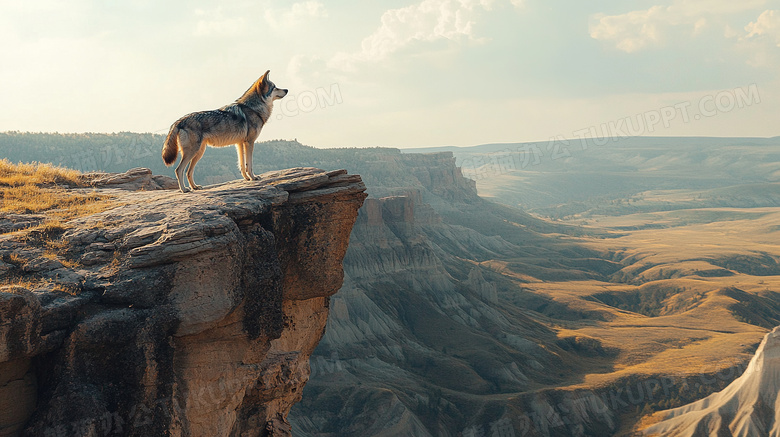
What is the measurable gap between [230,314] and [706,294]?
97118 mm

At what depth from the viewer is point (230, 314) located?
1212 cm

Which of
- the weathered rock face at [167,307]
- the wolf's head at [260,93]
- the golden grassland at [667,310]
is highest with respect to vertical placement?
the wolf's head at [260,93]

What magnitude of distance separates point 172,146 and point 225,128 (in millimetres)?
1269

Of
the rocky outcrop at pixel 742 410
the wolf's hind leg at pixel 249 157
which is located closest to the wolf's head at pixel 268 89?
the wolf's hind leg at pixel 249 157

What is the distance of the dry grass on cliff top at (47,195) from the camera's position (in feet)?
42.4

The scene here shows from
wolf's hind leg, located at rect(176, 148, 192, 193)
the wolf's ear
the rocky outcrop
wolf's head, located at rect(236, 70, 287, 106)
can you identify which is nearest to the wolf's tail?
wolf's hind leg, located at rect(176, 148, 192, 193)

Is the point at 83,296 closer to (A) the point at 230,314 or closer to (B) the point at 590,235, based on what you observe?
(A) the point at 230,314

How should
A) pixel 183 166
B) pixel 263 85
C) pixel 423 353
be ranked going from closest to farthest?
pixel 183 166, pixel 263 85, pixel 423 353

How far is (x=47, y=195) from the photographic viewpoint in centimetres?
1416

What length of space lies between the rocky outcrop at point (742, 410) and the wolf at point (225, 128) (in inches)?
1626

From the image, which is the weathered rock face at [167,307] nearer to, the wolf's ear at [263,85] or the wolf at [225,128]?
the wolf at [225,128]

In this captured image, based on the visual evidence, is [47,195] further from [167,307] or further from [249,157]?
[167,307]

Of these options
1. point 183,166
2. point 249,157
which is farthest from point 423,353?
point 183,166

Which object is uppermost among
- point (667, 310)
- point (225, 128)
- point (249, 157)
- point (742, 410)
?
point (225, 128)
